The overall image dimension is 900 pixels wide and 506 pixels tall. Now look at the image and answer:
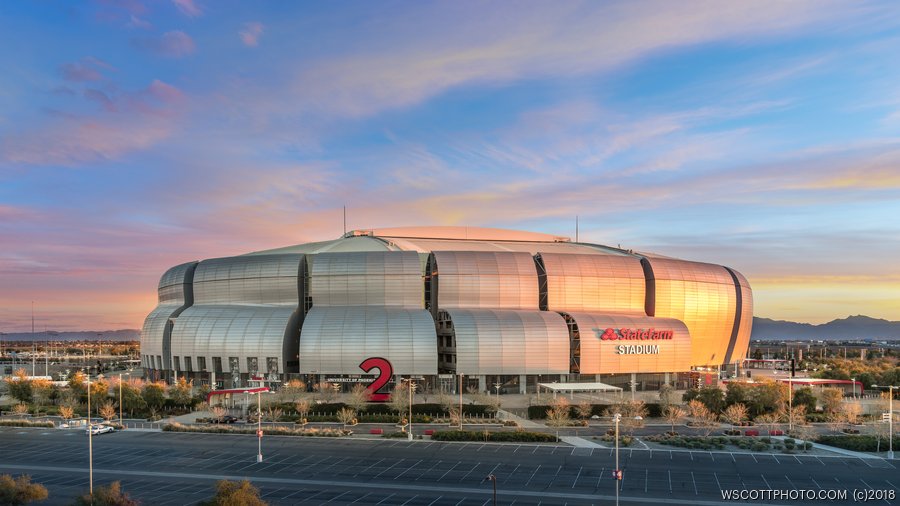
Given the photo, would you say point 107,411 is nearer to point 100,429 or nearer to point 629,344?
point 100,429

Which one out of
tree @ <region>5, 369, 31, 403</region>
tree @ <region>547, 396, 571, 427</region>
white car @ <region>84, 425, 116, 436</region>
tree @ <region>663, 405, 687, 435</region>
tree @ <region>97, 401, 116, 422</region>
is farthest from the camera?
tree @ <region>5, 369, 31, 403</region>

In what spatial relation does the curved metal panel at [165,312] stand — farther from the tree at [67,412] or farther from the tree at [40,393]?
the tree at [67,412]

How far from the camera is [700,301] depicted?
5861 inches

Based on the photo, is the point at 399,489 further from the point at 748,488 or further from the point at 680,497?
the point at 748,488

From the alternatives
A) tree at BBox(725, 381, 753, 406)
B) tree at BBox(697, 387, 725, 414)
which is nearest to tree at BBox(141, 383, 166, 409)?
tree at BBox(697, 387, 725, 414)

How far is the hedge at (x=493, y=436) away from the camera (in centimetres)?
7412

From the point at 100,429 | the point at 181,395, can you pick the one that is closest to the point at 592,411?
the point at 181,395

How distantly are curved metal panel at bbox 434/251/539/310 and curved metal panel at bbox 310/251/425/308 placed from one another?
4.66 m

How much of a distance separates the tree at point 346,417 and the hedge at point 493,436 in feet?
47.4

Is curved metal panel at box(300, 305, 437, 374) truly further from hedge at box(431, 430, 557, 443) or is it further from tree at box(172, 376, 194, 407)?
hedge at box(431, 430, 557, 443)

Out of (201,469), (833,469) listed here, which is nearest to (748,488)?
(833,469)

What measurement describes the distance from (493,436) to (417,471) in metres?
18.1

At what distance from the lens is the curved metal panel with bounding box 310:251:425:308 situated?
13512 centimetres

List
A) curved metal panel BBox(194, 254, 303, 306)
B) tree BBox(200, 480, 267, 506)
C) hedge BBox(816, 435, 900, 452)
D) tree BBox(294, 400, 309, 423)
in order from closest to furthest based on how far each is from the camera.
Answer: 1. tree BBox(200, 480, 267, 506)
2. hedge BBox(816, 435, 900, 452)
3. tree BBox(294, 400, 309, 423)
4. curved metal panel BBox(194, 254, 303, 306)
